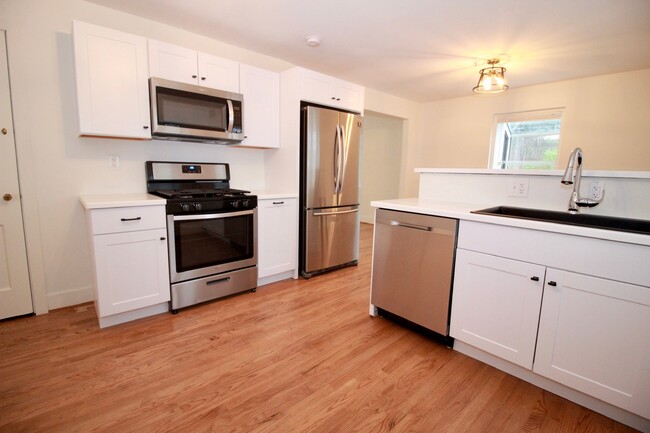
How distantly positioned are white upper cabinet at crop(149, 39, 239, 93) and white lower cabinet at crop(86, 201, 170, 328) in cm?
113

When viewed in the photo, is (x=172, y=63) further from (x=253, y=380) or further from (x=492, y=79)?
(x=492, y=79)

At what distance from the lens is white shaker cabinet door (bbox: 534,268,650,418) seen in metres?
1.35

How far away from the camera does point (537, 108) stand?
14.3 ft

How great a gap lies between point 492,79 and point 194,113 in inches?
128

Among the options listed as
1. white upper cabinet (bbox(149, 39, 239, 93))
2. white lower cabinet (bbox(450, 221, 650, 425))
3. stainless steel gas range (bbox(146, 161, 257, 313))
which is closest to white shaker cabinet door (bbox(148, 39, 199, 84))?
white upper cabinet (bbox(149, 39, 239, 93))

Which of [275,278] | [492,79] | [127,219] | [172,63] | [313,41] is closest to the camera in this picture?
[127,219]

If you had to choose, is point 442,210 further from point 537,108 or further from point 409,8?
point 537,108

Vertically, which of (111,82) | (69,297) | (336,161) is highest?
(111,82)

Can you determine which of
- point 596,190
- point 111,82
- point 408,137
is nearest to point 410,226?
point 596,190

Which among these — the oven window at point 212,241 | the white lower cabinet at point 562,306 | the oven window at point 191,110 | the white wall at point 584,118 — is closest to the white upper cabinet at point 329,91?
the oven window at point 191,110

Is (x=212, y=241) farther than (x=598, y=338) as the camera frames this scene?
Yes

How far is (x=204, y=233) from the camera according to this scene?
252cm

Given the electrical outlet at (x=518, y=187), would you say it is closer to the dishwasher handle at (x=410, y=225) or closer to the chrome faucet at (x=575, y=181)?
the chrome faucet at (x=575, y=181)

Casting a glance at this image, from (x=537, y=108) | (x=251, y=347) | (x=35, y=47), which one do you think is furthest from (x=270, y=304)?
(x=537, y=108)
